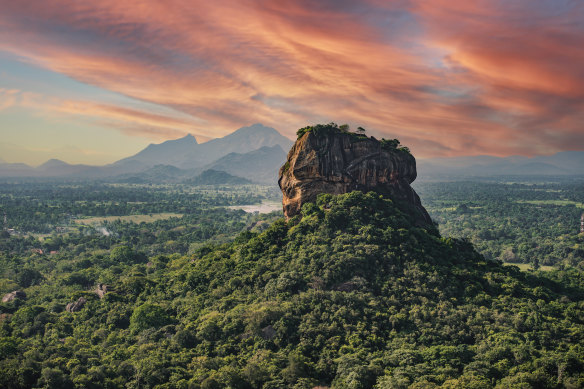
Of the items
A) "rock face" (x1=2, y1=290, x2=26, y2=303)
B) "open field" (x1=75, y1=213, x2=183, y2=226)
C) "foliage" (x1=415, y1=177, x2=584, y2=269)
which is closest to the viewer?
"rock face" (x1=2, y1=290, x2=26, y2=303)

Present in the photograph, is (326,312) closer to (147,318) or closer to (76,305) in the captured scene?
(147,318)

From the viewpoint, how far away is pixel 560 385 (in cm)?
2459

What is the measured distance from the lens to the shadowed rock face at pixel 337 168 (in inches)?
1897

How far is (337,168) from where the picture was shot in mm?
48312

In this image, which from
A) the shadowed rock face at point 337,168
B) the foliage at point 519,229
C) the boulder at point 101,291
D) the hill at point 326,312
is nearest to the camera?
the hill at point 326,312

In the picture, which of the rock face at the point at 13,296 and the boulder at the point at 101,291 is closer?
the boulder at the point at 101,291

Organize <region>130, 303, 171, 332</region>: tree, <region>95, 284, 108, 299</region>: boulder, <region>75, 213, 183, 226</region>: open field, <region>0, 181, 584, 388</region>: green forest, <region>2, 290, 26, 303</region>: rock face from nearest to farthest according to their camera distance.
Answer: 1. <region>0, 181, 584, 388</region>: green forest
2. <region>130, 303, 171, 332</region>: tree
3. <region>95, 284, 108, 299</region>: boulder
4. <region>2, 290, 26, 303</region>: rock face
5. <region>75, 213, 183, 226</region>: open field

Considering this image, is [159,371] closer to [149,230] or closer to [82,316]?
[82,316]

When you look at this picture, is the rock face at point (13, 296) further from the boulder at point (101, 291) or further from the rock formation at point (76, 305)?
the boulder at point (101, 291)

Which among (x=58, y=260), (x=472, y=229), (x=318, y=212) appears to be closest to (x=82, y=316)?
(x=318, y=212)

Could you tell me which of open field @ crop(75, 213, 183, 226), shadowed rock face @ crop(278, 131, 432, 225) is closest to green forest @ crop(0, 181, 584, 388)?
shadowed rock face @ crop(278, 131, 432, 225)

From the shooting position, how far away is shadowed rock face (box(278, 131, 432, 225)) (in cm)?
4819

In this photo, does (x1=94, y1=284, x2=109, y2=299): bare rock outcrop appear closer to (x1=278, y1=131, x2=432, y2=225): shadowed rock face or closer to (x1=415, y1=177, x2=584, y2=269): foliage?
(x1=278, y1=131, x2=432, y2=225): shadowed rock face

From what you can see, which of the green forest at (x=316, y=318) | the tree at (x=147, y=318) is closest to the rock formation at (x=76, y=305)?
the green forest at (x=316, y=318)
